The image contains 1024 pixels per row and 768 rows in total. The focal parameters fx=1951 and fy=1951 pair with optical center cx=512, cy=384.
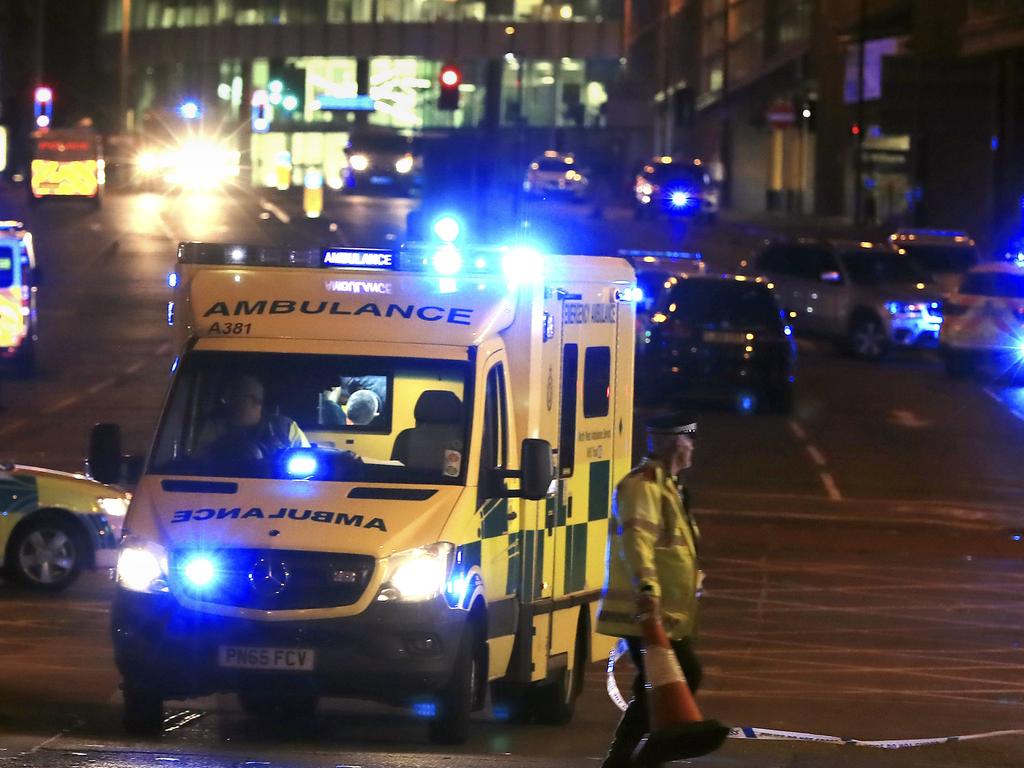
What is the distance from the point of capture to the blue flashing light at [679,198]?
177 ft

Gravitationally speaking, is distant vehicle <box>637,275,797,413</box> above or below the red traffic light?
below

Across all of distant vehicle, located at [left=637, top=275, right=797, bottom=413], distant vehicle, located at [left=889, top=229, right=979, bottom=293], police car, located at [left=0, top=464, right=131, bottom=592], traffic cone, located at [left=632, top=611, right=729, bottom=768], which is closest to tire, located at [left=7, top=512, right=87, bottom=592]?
police car, located at [left=0, top=464, right=131, bottom=592]

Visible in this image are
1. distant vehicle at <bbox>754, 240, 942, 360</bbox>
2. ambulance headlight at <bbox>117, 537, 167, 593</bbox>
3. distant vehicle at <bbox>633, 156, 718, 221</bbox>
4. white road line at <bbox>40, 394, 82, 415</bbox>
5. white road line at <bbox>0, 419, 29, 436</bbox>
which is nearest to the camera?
ambulance headlight at <bbox>117, 537, 167, 593</bbox>

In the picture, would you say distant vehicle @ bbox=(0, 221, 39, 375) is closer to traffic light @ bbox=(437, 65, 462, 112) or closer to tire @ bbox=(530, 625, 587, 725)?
traffic light @ bbox=(437, 65, 462, 112)

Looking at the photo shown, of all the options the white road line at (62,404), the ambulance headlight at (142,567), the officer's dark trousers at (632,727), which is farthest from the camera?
the white road line at (62,404)

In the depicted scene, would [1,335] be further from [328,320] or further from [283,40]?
[283,40]

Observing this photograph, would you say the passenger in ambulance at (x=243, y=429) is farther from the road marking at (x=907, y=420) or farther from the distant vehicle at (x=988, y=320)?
the distant vehicle at (x=988, y=320)

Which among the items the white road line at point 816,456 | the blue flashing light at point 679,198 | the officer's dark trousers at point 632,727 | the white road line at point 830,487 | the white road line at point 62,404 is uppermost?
the blue flashing light at point 679,198

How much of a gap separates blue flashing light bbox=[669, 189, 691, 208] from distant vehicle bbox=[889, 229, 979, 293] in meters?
18.1

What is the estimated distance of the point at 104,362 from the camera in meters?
29.0

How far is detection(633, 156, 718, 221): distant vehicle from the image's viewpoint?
54.3 metres

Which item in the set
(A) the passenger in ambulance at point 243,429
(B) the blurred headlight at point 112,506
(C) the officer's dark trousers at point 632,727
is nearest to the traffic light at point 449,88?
(B) the blurred headlight at point 112,506

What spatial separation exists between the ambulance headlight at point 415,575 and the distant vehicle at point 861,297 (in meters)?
23.5

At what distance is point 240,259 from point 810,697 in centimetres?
414
